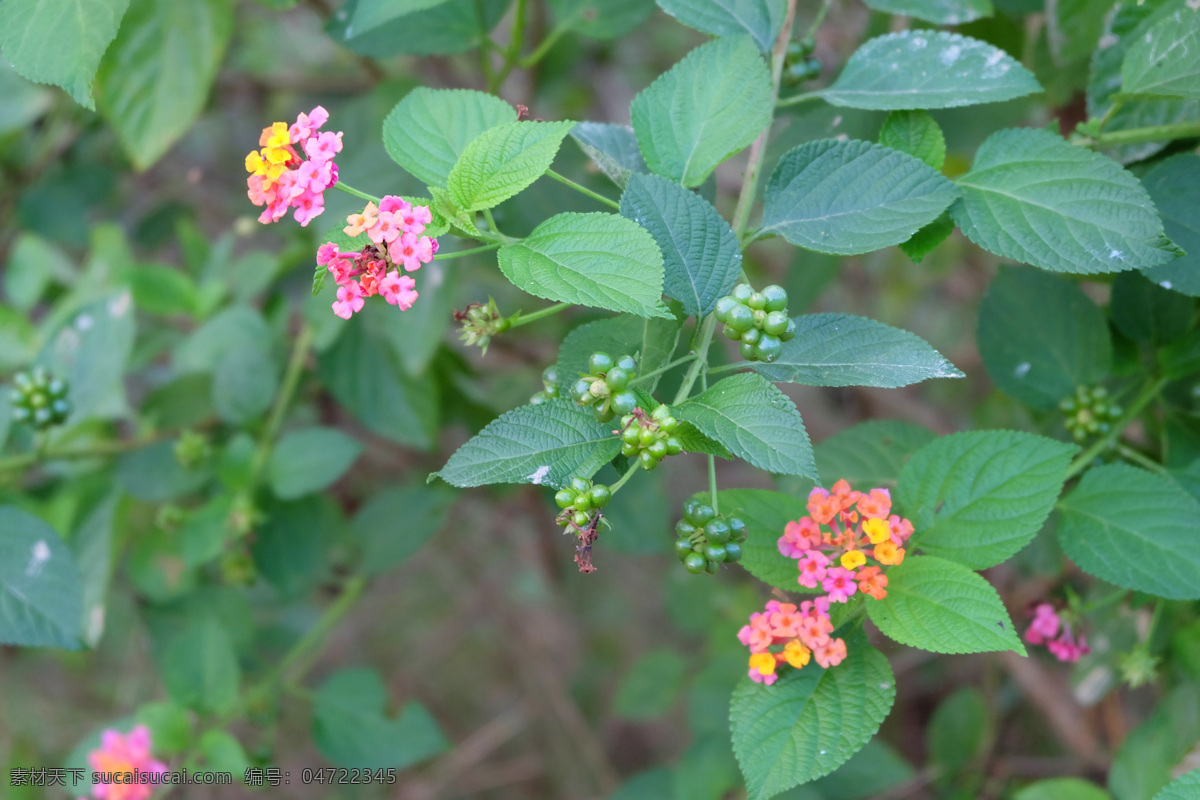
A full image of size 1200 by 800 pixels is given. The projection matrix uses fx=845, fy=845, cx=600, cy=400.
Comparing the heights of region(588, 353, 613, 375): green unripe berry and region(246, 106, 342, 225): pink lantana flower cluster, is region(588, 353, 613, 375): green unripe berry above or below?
below

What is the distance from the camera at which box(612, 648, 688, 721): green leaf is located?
2.25 meters

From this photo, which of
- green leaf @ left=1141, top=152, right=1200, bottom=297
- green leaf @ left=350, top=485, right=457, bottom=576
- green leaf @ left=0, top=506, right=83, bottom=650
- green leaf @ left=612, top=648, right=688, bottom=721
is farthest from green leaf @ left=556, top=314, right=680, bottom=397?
green leaf @ left=612, top=648, right=688, bottom=721

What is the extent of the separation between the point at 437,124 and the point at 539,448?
41 cm

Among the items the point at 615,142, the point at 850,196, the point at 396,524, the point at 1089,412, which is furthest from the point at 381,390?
the point at 1089,412

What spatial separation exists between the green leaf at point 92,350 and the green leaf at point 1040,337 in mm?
1568

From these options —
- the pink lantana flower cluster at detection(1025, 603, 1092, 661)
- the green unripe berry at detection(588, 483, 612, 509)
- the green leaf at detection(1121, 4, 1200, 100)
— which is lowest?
the pink lantana flower cluster at detection(1025, 603, 1092, 661)

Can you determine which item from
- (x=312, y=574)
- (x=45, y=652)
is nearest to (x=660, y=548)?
(x=312, y=574)

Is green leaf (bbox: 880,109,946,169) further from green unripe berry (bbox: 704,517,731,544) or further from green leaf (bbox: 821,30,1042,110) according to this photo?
green unripe berry (bbox: 704,517,731,544)

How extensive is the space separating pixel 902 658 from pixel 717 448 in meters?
1.80

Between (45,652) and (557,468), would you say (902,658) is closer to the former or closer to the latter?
(557,468)

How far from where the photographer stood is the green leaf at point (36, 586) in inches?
48.9

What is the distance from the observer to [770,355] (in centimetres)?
83

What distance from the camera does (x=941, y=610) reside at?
90 centimetres

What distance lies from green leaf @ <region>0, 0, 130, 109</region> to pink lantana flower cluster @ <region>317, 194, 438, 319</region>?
388 mm
